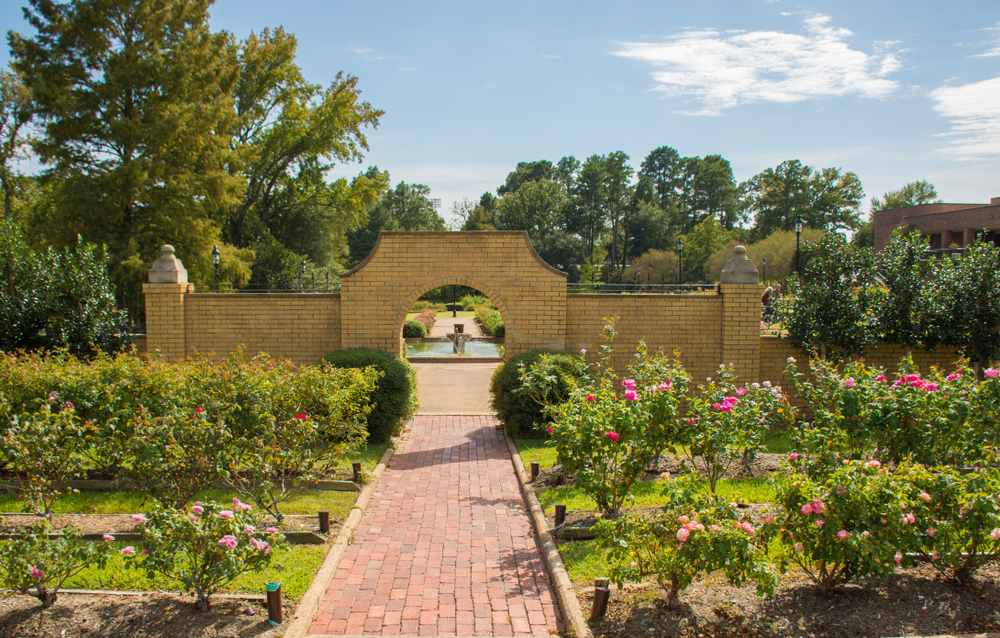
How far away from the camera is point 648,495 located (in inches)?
281

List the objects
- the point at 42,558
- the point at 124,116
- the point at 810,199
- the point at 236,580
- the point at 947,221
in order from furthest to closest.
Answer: the point at 810,199, the point at 947,221, the point at 124,116, the point at 236,580, the point at 42,558

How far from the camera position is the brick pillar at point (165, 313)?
439 inches

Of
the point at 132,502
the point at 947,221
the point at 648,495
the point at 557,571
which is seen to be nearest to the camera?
the point at 557,571

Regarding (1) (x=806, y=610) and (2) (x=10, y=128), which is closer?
(1) (x=806, y=610)

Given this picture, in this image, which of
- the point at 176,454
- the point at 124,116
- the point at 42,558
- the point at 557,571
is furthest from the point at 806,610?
the point at 124,116

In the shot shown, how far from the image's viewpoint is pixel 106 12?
19359mm

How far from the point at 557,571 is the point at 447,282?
6619mm

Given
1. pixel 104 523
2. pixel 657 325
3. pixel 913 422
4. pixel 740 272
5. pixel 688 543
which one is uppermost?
pixel 740 272

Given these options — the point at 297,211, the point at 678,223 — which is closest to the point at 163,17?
the point at 297,211

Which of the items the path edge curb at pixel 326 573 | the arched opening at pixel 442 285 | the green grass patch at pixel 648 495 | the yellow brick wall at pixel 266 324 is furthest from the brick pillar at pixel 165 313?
the green grass patch at pixel 648 495

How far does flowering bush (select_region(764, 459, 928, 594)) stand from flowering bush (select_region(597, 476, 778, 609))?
12.9 inches

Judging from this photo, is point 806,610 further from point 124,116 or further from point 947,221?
point 947,221

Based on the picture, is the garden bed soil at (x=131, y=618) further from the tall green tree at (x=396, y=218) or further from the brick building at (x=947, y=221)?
the tall green tree at (x=396, y=218)

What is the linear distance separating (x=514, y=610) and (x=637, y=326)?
286 inches
